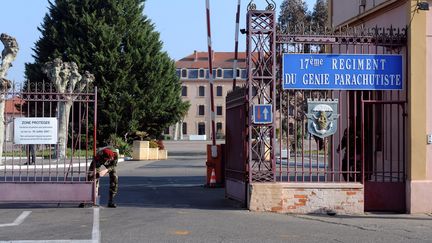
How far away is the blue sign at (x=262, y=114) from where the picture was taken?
13.9 meters

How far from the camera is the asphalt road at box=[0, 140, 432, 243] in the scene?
1061 centimetres

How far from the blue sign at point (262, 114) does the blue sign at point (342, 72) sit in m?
0.66

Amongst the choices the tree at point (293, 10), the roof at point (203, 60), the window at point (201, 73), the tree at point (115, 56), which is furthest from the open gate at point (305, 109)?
the window at point (201, 73)

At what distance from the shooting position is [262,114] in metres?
13.9

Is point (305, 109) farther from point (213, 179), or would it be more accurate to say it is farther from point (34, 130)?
point (213, 179)

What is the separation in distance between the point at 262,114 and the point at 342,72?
1.99 m

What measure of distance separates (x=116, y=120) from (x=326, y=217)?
1392 inches

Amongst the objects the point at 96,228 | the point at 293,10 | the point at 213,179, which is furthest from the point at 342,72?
the point at 293,10

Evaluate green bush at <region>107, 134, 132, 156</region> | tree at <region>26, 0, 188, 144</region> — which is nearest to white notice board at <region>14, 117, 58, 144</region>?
green bush at <region>107, 134, 132, 156</region>

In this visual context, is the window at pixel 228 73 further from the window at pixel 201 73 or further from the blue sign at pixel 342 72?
the blue sign at pixel 342 72

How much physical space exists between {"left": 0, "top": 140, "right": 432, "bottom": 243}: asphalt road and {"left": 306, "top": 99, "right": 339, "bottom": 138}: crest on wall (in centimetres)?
182

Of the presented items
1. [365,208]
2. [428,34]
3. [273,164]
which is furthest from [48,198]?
[428,34]

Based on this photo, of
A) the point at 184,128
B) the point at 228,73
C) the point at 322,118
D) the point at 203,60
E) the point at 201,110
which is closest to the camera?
the point at 322,118

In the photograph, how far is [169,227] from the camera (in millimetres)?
11617
